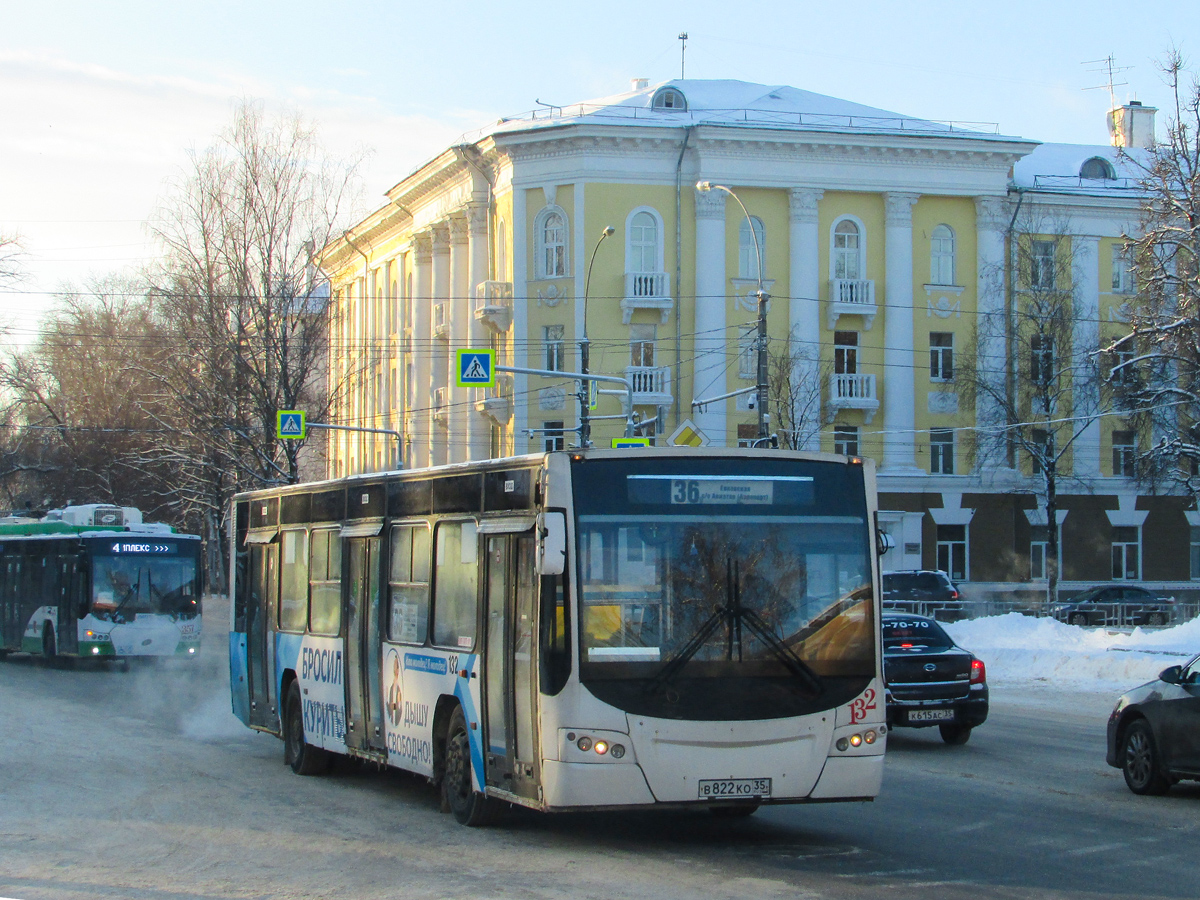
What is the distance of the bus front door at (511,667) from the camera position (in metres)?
10.0

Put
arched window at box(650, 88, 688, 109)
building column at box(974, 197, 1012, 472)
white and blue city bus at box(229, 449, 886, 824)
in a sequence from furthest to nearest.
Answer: arched window at box(650, 88, 688, 109) → building column at box(974, 197, 1012, 472) → white and blue city bus at box(229, 449, 886, 824)

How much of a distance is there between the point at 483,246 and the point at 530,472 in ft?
154

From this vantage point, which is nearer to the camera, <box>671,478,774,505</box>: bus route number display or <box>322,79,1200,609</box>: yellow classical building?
<box>671,478,774,505</box>: bus route number display

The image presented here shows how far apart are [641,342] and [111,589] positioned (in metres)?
25.8

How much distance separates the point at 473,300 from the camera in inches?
2208

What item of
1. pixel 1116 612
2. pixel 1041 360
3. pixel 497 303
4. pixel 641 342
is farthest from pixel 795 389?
pixel 1116 612

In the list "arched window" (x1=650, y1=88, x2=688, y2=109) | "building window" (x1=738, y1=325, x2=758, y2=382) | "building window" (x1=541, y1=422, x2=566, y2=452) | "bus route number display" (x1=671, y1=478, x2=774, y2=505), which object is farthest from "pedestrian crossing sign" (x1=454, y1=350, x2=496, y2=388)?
"bus route number display" (x1=671, y1=478, x2=774, y2=505)

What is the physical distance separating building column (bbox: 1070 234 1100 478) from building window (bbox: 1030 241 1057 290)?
1.19m

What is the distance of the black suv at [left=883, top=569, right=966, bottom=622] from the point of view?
42281 millimetres

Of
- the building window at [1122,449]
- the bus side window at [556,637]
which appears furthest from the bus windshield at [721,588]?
the building window at [1122,449]

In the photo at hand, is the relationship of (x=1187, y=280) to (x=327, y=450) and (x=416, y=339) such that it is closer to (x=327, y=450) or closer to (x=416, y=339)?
(x=416, y=339)

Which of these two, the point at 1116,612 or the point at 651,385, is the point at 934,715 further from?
the point at 651,385

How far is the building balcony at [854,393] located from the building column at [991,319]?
377 centimetres

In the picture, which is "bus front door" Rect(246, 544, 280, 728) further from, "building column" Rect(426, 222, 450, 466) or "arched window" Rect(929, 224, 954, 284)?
"building column" Rect(426, 222, 450, 466)
